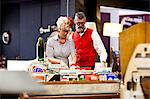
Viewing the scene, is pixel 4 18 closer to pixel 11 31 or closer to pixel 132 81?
pixel 11 31

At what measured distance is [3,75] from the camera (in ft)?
1.63

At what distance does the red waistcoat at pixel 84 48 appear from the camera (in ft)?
12.0

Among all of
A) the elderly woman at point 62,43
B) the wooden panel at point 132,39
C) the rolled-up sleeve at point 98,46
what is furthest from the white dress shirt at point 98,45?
the wooden panel at point 132,39

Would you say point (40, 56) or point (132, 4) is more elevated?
point (132, 4)

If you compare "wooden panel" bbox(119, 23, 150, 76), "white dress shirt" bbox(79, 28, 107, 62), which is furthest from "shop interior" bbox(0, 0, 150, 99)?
"white dress shirt" bbox(79, 28, 107, 62)

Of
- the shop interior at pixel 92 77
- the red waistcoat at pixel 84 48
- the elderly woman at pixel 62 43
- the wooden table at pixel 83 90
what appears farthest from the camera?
the red waistcoat at pixel 84 48

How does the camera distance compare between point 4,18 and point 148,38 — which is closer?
point 148,38

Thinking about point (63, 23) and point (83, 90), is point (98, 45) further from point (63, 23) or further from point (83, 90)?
point (83, 90)

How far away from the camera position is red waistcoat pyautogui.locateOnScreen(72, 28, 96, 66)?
366cm

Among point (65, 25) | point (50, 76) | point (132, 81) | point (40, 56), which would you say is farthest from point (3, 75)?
point (65, 25)

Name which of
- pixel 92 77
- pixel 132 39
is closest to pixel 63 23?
pixel 92 77

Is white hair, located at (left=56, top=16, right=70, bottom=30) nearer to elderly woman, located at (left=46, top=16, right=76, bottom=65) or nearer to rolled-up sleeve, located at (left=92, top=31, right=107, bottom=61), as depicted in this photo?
elderly woman, located at (left=46, top=16, right=76, bottom=65)

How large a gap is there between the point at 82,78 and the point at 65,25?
4.95 ft

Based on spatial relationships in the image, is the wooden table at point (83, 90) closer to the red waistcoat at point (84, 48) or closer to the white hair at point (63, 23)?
the white hair at point (63, 23)
